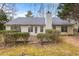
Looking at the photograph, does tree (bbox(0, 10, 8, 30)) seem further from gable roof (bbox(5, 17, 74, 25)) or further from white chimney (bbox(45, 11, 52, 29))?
white chimney (bbox(45, 11, 52, 29))

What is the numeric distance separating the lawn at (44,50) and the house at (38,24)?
188mm

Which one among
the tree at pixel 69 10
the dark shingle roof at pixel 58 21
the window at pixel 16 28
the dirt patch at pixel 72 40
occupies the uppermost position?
the tree at pixel 69 10

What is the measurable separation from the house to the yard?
0.61 feet

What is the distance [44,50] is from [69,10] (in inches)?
24.7

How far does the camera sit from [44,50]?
2689 millimetres

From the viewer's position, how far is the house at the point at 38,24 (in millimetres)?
2637

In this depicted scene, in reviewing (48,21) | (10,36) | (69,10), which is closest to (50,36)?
(48,21)

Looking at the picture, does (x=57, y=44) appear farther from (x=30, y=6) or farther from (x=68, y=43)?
(x=30, y=6)

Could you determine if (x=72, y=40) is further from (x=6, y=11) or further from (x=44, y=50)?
(x=6, y=11)

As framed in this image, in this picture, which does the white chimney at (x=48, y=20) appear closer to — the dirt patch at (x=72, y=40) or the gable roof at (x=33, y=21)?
the gable roof at (x=33, y=21)

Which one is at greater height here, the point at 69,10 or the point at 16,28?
the point at 69,10

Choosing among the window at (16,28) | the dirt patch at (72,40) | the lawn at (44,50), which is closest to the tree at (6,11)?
the window at (16,28)

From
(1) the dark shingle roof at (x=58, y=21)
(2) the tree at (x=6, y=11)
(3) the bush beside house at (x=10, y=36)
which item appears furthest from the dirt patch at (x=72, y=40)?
(2) the tree at (x=6, y=11)

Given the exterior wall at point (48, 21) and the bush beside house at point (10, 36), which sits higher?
the exterior wall at point (48, 21)
